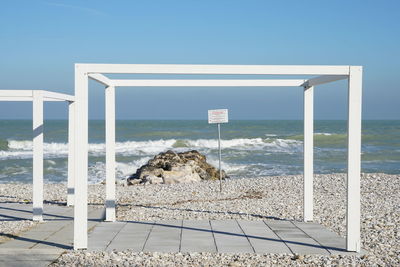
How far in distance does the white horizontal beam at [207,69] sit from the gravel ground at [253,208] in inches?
84.4

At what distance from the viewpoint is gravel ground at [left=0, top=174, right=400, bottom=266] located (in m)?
6.07

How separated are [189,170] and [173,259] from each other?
1110cm

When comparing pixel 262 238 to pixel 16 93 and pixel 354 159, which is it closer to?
pixel 354 159

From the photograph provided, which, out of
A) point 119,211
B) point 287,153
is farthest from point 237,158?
point 119,211

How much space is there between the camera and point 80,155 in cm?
640

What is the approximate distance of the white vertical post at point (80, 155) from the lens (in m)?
6.37

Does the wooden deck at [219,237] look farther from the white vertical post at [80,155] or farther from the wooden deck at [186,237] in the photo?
the white vertical post at [80,155]

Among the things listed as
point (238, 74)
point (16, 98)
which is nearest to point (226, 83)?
point (238, 74)

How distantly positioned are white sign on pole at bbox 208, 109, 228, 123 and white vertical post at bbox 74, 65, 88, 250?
20.2 ft

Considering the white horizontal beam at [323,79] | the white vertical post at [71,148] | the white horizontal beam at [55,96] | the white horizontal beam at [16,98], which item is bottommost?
the white vertical post at [71,148]

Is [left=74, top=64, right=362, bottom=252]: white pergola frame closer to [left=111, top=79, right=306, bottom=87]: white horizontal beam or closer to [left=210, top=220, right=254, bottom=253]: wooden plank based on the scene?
[left=210, top=220, right=254, bottom=253]: wooden plank

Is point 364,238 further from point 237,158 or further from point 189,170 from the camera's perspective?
point 237,158

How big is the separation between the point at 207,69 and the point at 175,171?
10.8 m

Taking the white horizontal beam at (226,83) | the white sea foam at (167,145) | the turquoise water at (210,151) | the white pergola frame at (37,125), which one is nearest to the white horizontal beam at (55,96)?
the white pergola frame at (37,125)
